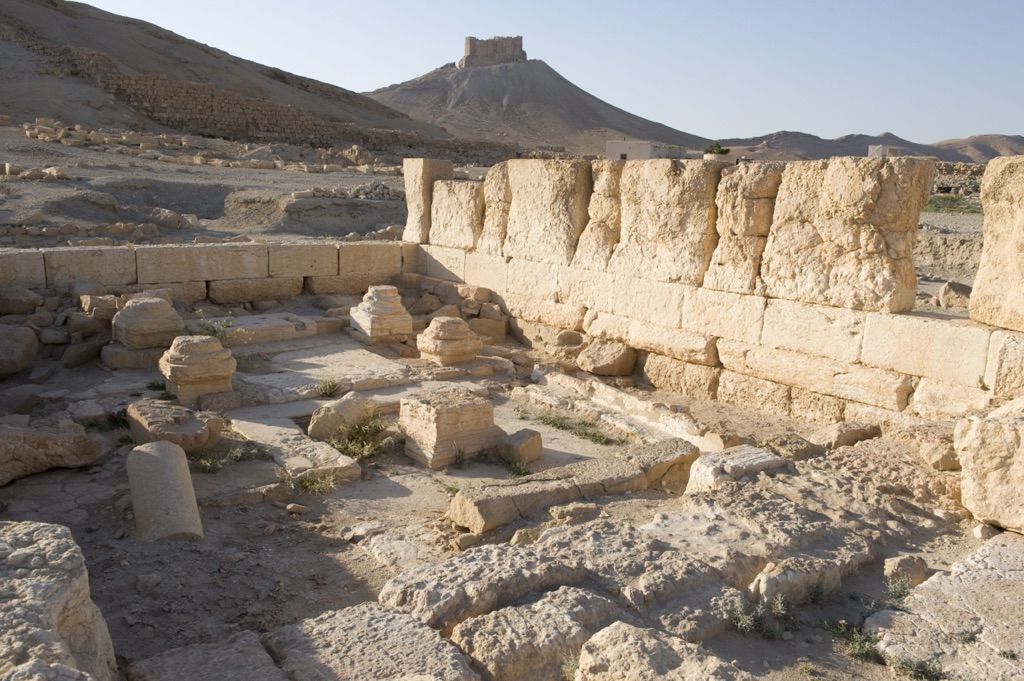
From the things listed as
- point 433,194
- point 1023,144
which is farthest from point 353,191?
point 1023,144

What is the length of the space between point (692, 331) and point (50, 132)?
1870cm

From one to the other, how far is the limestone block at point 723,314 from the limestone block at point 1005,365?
6.26 ft

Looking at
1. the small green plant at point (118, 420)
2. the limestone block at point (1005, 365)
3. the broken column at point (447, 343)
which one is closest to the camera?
the limestone block at point (1005, 365)

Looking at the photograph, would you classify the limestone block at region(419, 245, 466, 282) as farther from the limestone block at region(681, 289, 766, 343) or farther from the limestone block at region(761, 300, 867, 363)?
the limestone block at region(761, 300, 867, 363)

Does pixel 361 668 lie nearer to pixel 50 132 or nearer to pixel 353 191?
pixel 353 191

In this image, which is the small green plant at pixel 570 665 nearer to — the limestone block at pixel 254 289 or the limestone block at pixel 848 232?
the limestone block at pixel 848 232

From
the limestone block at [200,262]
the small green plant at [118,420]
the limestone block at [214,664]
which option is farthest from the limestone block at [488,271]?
the limestone block at [214,664]

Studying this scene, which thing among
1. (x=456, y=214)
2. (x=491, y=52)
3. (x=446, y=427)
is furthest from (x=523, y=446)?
(x=491, y=52)

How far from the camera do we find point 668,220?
7.86 metres

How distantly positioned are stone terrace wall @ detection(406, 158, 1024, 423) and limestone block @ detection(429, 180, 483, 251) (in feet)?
1.14

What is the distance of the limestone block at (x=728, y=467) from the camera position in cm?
489

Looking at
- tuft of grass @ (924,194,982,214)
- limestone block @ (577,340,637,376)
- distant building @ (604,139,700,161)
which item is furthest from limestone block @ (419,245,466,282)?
distant building @ (604,139,700,161)

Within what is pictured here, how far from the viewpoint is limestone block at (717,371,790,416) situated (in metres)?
7.12

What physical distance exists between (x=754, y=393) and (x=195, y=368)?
4.84m
